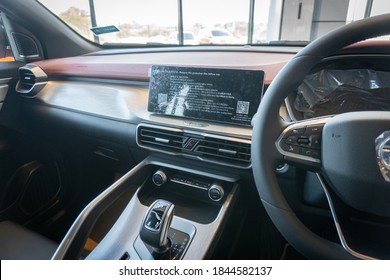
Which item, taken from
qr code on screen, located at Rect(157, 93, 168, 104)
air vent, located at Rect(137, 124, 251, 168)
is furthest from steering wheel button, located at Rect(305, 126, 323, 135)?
qr code on screen, located at Rect(157, 93, 168, 104)

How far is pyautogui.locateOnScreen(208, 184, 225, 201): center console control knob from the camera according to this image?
0.83 m

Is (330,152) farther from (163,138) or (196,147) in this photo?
(163,138)

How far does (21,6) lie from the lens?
50.3 inches

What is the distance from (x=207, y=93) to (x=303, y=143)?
0.36 meters

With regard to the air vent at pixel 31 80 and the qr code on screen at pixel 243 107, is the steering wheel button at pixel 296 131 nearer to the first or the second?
the qr code on screen at pixel 243 107

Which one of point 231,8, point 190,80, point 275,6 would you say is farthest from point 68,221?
point 275,6

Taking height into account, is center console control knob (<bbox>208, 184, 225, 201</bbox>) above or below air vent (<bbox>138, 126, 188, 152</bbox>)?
below

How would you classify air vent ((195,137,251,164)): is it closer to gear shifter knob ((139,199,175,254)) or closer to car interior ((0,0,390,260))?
car interior ((0,0,390,260))

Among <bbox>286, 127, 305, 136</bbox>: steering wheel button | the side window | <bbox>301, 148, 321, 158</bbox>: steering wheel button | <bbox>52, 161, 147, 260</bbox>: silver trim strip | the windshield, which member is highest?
the windshield

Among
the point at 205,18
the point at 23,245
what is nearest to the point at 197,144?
the point at 23,245

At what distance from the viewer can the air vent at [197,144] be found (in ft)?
2.56

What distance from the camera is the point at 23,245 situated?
1.01 m

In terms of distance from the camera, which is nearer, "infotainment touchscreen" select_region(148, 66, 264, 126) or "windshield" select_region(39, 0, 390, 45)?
"infotainment touchscreen" select_region(148, 66, 264, 126)

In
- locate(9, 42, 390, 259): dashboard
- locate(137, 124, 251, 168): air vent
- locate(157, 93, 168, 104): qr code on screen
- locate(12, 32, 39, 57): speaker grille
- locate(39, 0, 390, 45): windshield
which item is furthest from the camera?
locate(39, 0, 390, 45): windshield
